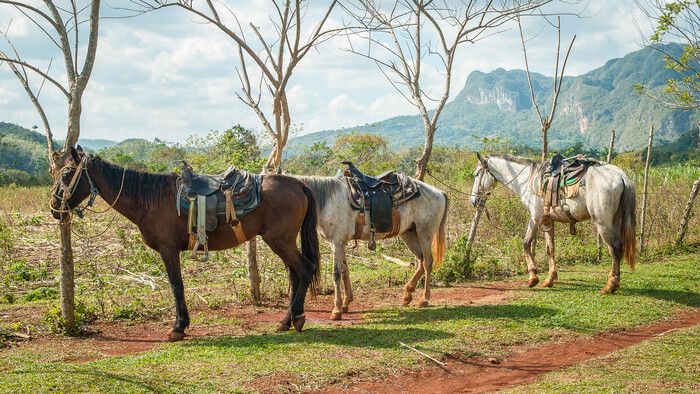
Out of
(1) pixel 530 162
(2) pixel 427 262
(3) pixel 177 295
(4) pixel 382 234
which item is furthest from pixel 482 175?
(3) pixel 177 295

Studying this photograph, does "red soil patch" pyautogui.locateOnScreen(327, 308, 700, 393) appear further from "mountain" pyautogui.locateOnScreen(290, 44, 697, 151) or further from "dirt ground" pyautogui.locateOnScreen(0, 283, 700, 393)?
"mountain" pyautogui.locateOnScreen(290, 44, 697, 151)

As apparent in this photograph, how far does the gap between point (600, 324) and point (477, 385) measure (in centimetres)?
255

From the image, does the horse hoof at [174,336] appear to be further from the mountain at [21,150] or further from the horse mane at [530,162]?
the mountain at [21,150]

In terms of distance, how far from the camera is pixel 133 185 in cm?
570

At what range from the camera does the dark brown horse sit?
5570 millimetres

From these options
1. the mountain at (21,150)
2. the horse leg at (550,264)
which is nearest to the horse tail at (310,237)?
the horse leg at (550,264)

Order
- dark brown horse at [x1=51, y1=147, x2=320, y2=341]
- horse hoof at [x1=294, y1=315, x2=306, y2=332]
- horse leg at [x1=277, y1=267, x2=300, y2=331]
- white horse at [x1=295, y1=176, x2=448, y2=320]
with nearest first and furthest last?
dark brown horse at [x1=51, y1=147, x2=320, y2=341] < horse hoof at [x1=294, y1=315, x2=306, y2=332] < horse leg at [x1=277, y1=267, x2=300, y2=331] < white horse at [x1=295, y1=176, x2=448, y2=320]

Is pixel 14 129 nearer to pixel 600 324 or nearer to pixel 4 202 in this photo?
pixel 4 202

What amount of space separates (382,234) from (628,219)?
386 centimetres

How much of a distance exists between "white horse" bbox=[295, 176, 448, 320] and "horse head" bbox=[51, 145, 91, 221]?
8.52ft

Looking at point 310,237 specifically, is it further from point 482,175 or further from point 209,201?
point 482,175

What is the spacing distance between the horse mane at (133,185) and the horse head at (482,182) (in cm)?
562

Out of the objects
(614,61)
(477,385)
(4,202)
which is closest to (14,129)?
(4,202)

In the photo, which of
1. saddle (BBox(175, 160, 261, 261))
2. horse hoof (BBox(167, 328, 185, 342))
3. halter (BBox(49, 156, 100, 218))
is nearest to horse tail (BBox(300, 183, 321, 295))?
saddle (BBox(175, 160, 261, 261))
